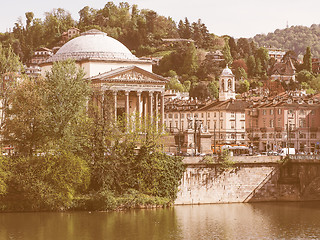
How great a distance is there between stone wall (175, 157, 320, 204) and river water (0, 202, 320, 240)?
9.84 ft

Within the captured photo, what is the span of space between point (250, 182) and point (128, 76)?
30072 millimetres

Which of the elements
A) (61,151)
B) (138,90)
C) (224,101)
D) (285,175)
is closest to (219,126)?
(224,101)

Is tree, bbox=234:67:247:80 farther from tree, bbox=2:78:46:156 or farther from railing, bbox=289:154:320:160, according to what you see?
tree, bbox=2:78:46:156

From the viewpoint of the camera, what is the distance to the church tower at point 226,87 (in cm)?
14975

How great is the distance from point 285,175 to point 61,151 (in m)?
21.8

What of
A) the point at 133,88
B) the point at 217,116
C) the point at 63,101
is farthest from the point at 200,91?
the point at 63,101

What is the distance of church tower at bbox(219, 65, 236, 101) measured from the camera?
14975 centimetres

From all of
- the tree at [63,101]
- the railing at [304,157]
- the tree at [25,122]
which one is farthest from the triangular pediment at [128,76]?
the railing at [304,157]

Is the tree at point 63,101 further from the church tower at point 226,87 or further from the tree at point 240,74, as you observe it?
the tree at point 240,74

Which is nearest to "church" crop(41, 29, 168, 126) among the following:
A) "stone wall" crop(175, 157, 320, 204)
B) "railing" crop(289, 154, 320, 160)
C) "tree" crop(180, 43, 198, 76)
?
"stone wall" crop(175, 157, 320, 204)

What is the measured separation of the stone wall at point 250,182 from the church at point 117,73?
24585 millimetres

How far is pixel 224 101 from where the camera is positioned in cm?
13938

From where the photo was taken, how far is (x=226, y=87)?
15150 cm

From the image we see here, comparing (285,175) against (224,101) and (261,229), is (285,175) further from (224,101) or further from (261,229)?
(224,101)
